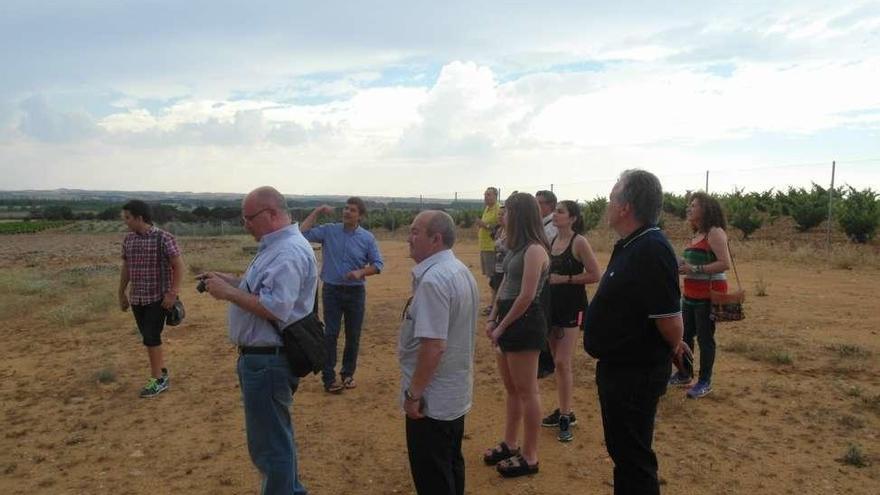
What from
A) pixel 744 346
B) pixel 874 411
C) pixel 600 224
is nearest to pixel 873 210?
pixel 600 224

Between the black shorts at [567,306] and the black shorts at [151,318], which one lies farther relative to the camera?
the black shorts at [151,318]

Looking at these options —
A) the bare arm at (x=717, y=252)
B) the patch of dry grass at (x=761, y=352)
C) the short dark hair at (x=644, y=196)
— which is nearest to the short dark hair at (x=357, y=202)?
the bare arm at (x=717, y=252)

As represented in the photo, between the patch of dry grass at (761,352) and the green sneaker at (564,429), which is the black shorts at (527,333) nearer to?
the green sneaker at (564,429)

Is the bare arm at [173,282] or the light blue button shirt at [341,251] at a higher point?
the light blue button shirt at [341,251]

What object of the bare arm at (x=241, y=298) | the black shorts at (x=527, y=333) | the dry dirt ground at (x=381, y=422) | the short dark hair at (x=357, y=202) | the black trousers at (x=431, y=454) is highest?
the short dark hair at (x=357, y=202)

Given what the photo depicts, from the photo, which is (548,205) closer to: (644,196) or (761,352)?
(644,196)

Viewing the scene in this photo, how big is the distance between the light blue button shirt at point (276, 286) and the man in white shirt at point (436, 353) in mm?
558

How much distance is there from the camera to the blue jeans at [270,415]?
9.41 feet

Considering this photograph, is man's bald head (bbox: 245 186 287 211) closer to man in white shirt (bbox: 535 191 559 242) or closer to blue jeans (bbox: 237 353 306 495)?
blue jeans (bbox: 237 353 306 495)

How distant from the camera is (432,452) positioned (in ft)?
8.64

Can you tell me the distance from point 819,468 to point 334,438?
328 cm

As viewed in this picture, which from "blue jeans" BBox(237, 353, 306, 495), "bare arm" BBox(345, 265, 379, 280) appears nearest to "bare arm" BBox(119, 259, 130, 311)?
"bare arm" BBox(345, 265, 379, 280)

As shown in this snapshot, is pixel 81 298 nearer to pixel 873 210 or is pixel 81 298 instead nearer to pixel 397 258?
pixel 397 258

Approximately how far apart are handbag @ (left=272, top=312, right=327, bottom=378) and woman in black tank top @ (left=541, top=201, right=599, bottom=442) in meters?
1.82
